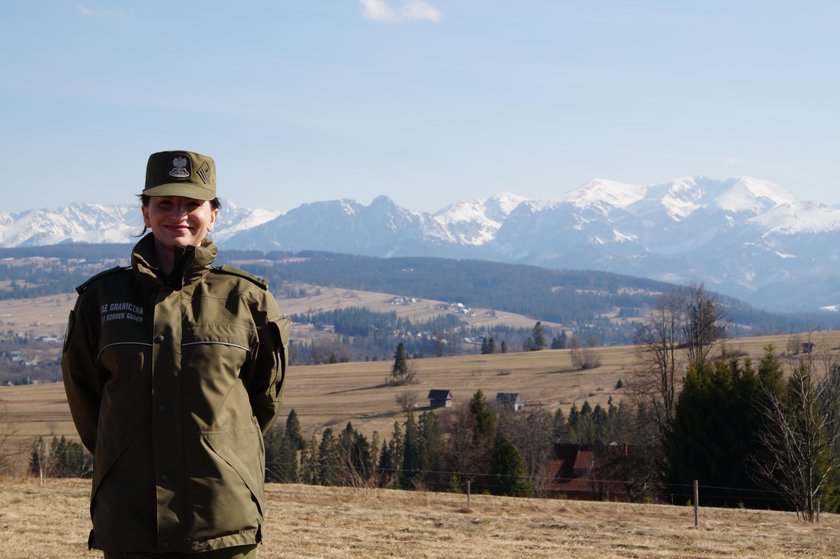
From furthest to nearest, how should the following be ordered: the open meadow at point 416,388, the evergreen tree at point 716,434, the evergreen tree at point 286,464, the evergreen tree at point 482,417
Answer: the open meadow at point 416,388
the evergreen tree at point 482,417
the evergreen tree at point 286,464
the evergreen tree at point 716,434

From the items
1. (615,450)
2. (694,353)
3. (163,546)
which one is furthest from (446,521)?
(694,353)

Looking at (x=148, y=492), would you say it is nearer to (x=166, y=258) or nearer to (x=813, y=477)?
(x=166, y=258)

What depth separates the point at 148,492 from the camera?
422 centimetres

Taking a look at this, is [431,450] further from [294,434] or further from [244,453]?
[244,453]

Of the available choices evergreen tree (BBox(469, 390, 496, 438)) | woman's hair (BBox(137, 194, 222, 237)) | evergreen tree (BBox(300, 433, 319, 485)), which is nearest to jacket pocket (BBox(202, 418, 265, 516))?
woman's hair (BBox(137, 194, 222, 237))

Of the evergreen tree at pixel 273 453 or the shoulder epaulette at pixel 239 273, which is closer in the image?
the shoulder epaulette at pixel 239 273

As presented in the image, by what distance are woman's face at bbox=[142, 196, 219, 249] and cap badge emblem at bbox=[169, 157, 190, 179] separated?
10 cm

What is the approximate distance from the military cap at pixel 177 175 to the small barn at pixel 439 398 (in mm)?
95484

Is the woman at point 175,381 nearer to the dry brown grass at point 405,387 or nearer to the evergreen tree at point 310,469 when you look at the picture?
the evergreen tree at point 310,469

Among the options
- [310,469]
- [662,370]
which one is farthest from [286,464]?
[662,370]

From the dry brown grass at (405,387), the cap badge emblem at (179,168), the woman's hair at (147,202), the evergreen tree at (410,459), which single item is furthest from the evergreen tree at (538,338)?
the cap badge emblem at (179,168)

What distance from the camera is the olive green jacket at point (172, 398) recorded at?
4.22 m

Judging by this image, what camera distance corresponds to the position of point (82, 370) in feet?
14.9

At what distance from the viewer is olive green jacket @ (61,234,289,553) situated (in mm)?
4219
